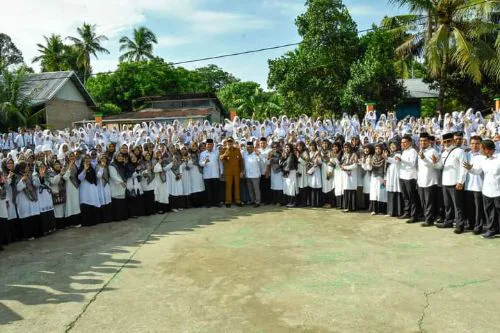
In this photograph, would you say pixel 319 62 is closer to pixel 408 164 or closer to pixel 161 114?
pixel 408 164

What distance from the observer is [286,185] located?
31.9 feet

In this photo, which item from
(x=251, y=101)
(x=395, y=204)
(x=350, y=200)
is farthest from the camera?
(x=251, y=101)

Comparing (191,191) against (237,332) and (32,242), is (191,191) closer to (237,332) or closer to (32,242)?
(32,242)

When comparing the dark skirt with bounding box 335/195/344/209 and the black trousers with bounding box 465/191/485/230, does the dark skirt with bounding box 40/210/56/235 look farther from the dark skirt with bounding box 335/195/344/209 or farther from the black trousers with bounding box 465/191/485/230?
the black trousers with bounding box 465/191/485/230

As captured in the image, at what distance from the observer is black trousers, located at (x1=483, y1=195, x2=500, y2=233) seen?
21.4 ft

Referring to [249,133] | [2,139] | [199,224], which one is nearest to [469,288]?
[199,224]

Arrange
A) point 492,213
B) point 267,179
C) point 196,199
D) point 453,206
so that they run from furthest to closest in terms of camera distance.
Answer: point 267,179 < point 196,199 < point 453,206 < point 492,213

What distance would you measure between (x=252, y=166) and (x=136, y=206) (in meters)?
2.80

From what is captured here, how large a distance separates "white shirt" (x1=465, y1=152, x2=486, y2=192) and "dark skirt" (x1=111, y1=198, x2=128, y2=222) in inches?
257

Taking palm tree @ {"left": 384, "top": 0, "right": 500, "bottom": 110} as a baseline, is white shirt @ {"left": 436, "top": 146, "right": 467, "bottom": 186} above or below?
below

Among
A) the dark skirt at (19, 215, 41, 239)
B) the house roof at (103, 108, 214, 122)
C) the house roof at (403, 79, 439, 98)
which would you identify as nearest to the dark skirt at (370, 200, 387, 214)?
the dark skirt at (19, 215, 41, 239)

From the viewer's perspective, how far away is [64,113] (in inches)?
1099

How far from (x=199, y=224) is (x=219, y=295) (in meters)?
3.58

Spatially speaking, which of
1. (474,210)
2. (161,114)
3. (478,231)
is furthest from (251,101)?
(478,231)
